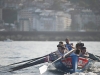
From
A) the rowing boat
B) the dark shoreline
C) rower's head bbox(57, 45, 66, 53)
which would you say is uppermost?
rower's head bbox(57, 45, 66, 53)

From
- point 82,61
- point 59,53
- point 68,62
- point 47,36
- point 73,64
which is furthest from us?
point 47,36

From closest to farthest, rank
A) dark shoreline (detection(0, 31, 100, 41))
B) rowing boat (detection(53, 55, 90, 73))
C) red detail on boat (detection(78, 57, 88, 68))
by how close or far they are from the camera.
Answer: rowing boat (detection(53, 55, 90, 73)) < red detail on boat (detection(78, 57, 88, 68)) < dark shoreline (detection(0, 31, 100, 41))

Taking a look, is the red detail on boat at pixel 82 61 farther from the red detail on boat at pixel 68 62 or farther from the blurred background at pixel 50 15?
the blurred background at pixel 50 15

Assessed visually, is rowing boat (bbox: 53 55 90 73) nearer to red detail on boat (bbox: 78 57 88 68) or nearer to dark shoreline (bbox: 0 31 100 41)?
red detail on boat (bbox: 78 57 88 68)

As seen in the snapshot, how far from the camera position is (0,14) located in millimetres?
138000

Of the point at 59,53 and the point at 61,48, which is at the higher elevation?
the point at 61,48

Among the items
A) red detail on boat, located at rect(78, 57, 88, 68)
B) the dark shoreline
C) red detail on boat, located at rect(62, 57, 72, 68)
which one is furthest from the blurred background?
red detail on boat, located at rect(62, 57, 72, 68)

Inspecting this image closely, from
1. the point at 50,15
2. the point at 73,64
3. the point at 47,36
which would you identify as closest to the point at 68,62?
the point at 73,64

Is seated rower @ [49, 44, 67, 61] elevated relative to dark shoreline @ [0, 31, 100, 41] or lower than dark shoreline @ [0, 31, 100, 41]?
elevated

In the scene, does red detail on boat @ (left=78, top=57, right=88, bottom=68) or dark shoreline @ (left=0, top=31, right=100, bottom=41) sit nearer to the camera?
red detail on boat @ (left=78, top=57, right=88, bottom=68)

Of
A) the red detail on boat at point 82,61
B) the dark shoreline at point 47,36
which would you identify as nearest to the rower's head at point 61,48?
the red detail on boat at point 82,61

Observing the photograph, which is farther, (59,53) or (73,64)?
(59,53)

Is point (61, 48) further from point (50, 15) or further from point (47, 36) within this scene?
point (50, 15)

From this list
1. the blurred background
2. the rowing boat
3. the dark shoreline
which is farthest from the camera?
the blurred background
